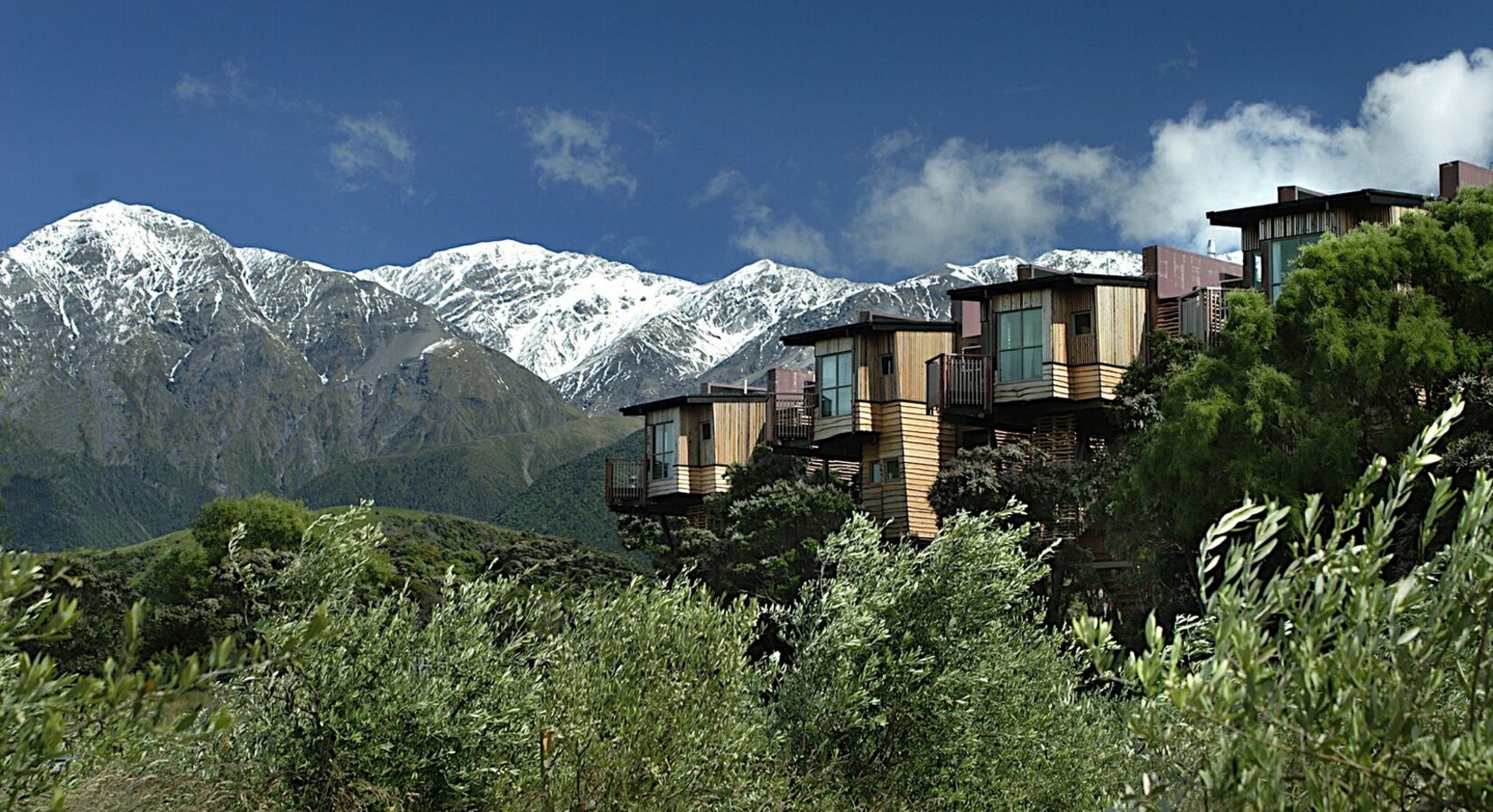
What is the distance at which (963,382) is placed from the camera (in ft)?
158

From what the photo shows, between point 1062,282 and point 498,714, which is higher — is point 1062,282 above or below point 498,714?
above

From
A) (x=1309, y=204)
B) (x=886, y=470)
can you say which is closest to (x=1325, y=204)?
(x=1309, y=204)

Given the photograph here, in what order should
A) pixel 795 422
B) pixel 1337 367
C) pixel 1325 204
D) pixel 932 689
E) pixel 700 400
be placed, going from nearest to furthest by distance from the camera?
pixel 932 689
pixel 1337 367
pixel 1325 204
pixel 795 422
pixel 700 400

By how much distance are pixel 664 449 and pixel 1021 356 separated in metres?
19.1

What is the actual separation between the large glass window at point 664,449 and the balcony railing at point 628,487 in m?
0.49

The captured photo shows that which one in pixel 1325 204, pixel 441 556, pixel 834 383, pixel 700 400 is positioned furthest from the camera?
pixel 441 556

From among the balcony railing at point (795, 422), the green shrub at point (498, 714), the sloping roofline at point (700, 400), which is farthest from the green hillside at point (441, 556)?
the green shrub at point (498, 714)

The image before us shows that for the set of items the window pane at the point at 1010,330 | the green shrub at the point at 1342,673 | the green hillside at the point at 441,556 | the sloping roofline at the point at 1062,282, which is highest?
the sloping roofline at the point at 1062,282

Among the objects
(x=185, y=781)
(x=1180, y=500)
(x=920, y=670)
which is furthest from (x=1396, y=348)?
(x=185, y=781)

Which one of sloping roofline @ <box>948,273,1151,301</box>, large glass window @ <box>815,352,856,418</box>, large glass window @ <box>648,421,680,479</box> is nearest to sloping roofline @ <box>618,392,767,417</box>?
large glass window @ <box>648,421,680,479</box>

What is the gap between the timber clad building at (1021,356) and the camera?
4334 cm

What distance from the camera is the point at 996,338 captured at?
158 ft

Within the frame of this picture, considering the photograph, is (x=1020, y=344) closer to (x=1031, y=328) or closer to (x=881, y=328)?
(x=1031, y=328)

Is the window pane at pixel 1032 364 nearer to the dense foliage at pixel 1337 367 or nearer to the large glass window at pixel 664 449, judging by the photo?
the dense foliage at pixel 1337 367
